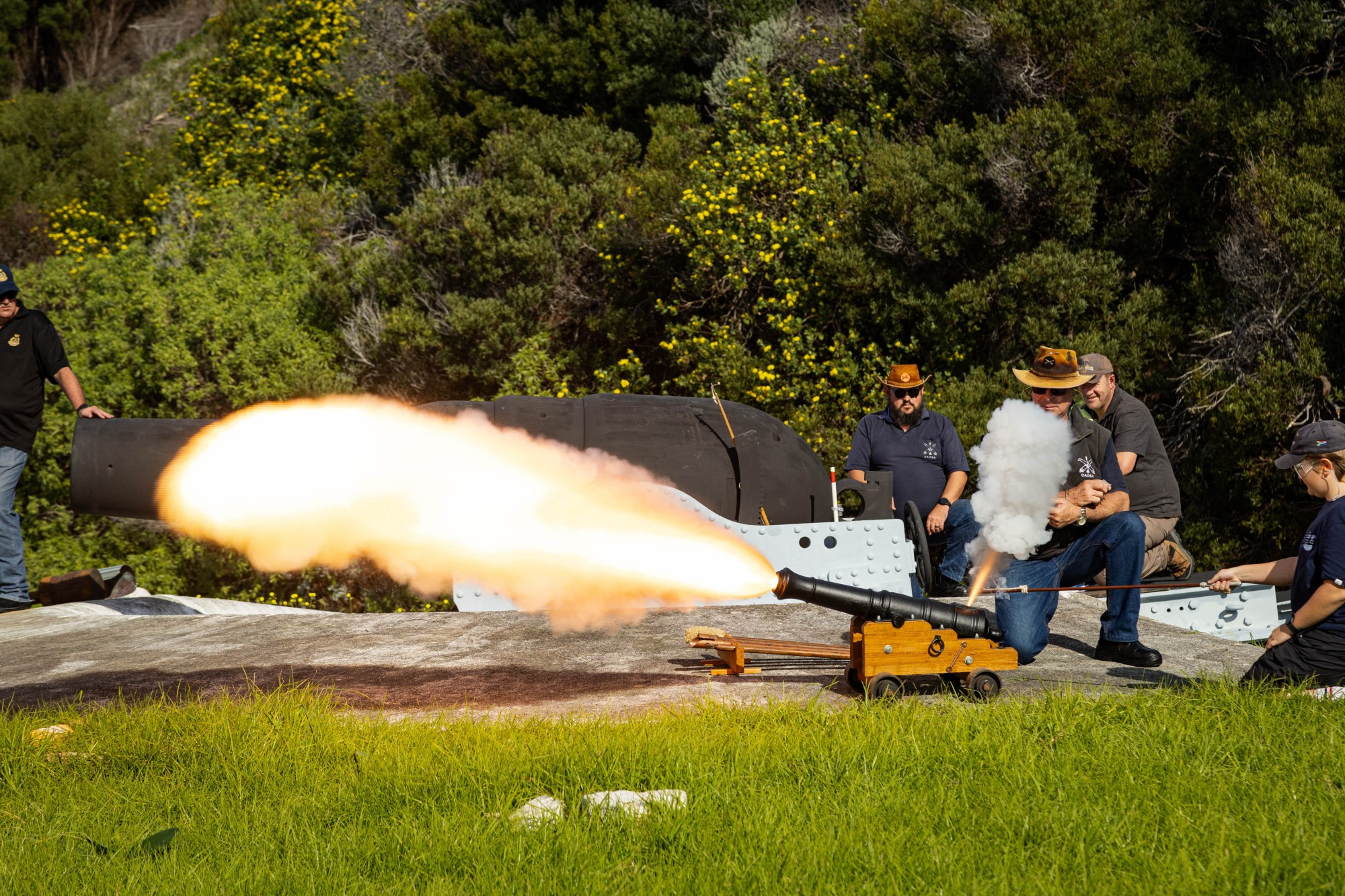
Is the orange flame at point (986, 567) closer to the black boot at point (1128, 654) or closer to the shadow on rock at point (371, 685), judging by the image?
the black boot at point (1128, 654)

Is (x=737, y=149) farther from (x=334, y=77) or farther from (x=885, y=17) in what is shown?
(x=334, y=77)

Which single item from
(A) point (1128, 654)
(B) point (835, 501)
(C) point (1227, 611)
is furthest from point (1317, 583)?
(B) point (835, 501)

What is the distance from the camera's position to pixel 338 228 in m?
20.1

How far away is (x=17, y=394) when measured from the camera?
873cm

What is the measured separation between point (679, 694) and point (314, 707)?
1.71 metres

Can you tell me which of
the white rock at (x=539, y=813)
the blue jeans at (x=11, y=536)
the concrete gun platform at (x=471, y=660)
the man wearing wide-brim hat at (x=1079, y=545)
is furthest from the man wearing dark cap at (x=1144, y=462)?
the blue jeans at (x=11, y=536)

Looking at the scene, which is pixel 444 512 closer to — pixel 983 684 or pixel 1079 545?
pixel 983 684

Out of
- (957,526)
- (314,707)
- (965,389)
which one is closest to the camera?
(314,707)

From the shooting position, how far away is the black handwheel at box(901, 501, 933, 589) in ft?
25.4

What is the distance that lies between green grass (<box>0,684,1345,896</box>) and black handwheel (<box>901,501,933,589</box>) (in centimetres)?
Result: 237

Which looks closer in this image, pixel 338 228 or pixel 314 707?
pixel 314 707

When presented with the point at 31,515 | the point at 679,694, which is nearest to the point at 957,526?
the point at 679,694

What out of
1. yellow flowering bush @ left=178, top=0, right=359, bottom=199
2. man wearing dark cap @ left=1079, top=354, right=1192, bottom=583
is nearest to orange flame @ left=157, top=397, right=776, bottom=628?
man wearing dark cap @ left=1079, top=354, right=1192, bottom=583

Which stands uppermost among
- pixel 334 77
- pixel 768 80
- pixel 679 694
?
pixel 334 77
